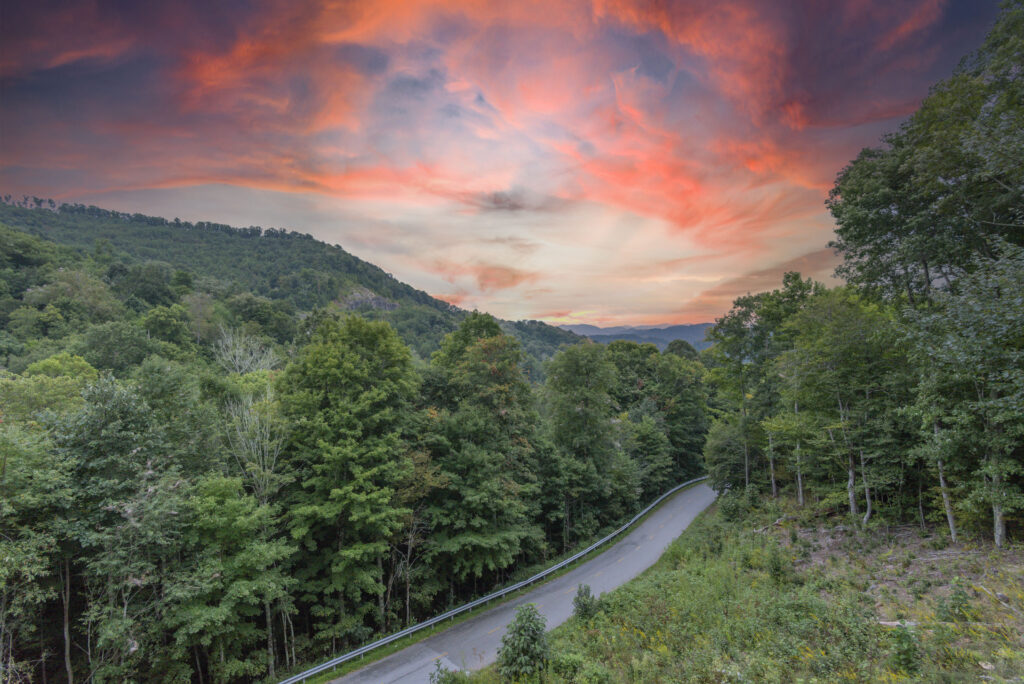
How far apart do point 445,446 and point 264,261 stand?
15462 centimetres

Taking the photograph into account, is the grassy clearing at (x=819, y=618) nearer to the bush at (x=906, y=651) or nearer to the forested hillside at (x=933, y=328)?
the bush at (x=906, y=651)

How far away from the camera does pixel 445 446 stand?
17734 millimetres

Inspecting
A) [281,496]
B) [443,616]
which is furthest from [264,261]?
[443,616]

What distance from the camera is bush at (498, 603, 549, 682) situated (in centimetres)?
852

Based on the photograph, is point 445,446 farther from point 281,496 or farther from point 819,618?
point 819,618

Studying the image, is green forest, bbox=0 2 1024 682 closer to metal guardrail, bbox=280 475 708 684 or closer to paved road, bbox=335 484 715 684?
metal guardrail, bbox=280 475 708 684

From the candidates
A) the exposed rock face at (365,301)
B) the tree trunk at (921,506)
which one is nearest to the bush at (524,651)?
the tree trunk at (921,506)

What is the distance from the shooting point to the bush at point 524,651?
8522 mm

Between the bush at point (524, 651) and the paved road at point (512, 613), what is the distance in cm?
142

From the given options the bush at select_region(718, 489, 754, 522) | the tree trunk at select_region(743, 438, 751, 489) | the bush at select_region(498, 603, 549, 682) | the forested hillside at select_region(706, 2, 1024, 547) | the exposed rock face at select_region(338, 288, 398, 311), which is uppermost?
the exposed rock face at select_region(338, 288, 398, 311)

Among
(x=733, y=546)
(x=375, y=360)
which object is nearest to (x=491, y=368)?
(x=375, y=360)

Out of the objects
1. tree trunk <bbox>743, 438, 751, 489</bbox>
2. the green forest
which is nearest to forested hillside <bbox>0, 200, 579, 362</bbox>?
tree trunk <bbox>743, 438, 751, 489</bbox>

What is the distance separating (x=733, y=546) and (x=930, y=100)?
1806 cm

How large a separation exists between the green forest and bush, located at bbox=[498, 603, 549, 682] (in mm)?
996
